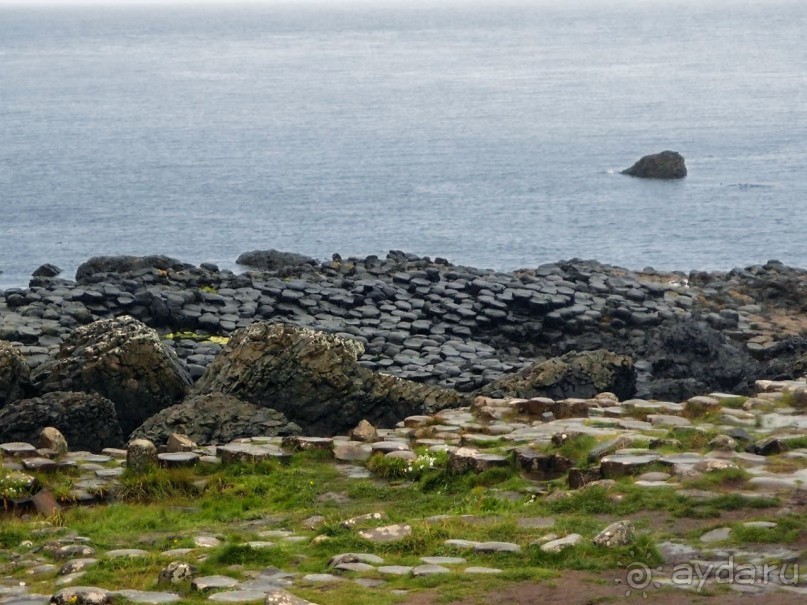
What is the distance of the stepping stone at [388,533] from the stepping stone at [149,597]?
248 cm

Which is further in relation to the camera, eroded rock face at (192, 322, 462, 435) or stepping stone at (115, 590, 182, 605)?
eroded rock face at (192, 322, 462, 435)

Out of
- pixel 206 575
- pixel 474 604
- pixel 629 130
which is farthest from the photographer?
pixel 629 130

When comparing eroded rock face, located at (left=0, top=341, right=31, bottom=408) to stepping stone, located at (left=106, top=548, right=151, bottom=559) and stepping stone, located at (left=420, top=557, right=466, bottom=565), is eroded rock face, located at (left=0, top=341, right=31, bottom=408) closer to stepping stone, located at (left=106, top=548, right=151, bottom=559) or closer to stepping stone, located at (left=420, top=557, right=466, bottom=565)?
stepping stone, located at (left=106, top=548, right=151, bottom=559)

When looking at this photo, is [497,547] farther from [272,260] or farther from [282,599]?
[272,260]

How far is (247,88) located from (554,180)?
77.6 m

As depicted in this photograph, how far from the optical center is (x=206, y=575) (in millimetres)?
12750

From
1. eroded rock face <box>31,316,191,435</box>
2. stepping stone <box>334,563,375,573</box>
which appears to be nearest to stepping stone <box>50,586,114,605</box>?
stepping stone <box>334,563,375,573</box>

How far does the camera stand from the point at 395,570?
503 inches

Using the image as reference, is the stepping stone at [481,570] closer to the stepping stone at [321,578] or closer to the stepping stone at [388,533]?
the stepping stone at [321,578]

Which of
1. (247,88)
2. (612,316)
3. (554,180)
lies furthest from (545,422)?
(247,88)

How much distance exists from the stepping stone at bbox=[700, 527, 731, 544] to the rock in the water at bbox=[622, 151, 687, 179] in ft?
229

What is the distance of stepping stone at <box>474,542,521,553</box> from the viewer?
1312cm

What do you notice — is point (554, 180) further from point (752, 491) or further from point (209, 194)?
point (752, 491)

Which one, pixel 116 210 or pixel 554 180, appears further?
pixel 554 180
